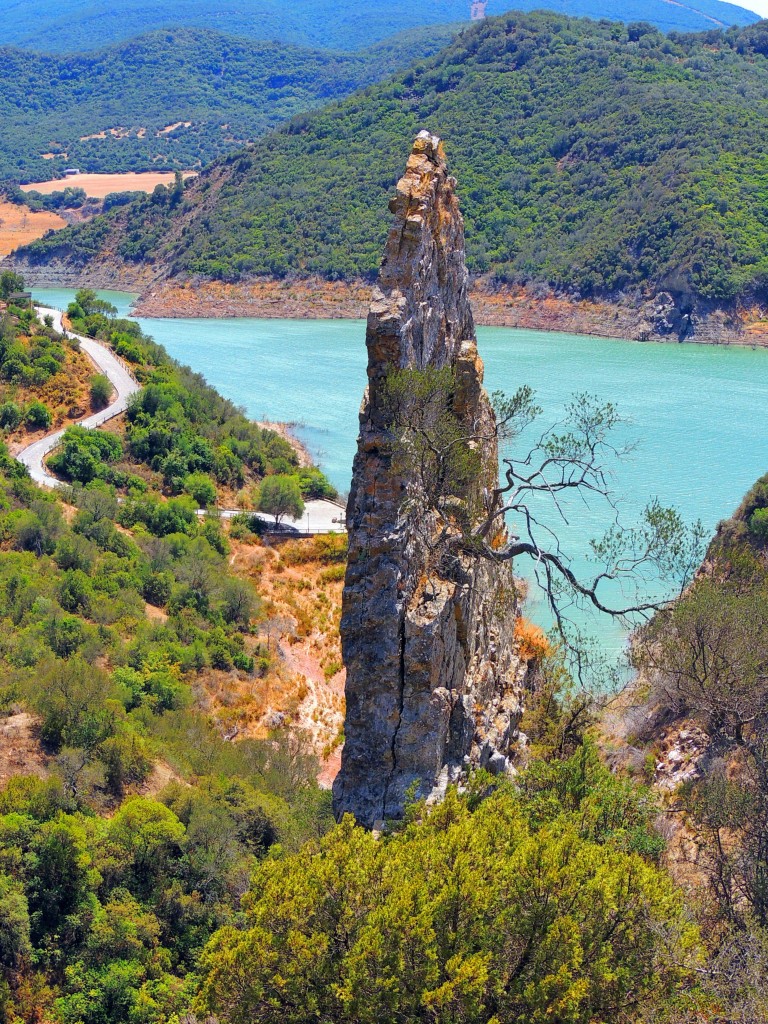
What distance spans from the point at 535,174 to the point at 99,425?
62026 millimetres

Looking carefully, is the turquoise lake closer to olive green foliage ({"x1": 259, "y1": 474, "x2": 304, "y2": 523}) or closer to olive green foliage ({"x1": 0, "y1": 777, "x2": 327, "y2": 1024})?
olive green foliage ({"x1": 259, "y1": 474, "x2": 304, "y2": 523})

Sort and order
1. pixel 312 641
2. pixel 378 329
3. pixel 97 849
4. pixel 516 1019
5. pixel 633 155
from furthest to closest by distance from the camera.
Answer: pixel 633 155 < pixel 312 641 < pixel 97 849 < pixel 378 329 < pixel 516 1019

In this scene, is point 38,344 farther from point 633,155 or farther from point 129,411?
point 633,155

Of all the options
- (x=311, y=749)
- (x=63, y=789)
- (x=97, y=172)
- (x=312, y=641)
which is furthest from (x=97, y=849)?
(x=97, y=172)

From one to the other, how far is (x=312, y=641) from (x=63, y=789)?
→ 1613cm

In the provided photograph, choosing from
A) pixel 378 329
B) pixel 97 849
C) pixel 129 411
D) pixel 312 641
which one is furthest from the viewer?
pixel 129 411

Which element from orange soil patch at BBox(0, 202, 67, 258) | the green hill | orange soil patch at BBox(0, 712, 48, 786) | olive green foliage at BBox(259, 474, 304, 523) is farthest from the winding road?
orange soil patch at BBox(0, 202, 67, 258)

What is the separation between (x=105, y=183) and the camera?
143 meters

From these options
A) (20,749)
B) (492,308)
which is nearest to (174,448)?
(20,749)

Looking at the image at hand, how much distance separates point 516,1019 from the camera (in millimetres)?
8734

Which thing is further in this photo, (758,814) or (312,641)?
(312,641)

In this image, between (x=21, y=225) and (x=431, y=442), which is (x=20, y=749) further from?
(x=21, y=225)

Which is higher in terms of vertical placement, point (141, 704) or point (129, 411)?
point (129, 411)

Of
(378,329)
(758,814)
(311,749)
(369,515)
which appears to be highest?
(378,329)
